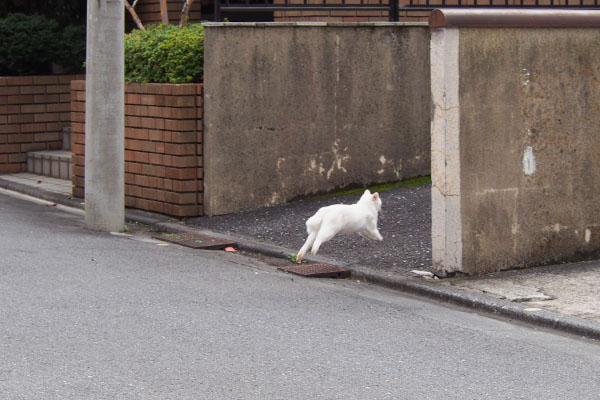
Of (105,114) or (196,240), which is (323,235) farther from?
(105,114)

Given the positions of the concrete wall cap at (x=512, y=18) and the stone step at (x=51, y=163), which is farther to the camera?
the stone step at (x=51, y=163)

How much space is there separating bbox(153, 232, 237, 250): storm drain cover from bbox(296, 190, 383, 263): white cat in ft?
3.83

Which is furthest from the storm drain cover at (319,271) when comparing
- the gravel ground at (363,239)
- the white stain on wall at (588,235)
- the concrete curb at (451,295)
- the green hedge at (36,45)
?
the green hedge at (36,45)

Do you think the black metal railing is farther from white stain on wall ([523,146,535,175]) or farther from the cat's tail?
white stain on wall ([523,146,535,175])

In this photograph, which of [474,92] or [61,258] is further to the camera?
[61,258]

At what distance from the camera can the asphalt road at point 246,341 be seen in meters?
5.50

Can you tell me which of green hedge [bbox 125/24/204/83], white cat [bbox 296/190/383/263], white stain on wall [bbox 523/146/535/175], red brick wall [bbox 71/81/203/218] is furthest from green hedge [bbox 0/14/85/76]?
white stain on wall [bbox 523/146/535/175]

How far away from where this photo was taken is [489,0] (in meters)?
13.9

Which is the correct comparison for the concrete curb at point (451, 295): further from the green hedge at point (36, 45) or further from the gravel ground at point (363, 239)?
the green hedge at point (36, 45)

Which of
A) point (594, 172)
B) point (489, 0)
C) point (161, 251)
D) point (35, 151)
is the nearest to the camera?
point (594, 172)

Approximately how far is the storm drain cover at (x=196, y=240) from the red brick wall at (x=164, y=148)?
72cm

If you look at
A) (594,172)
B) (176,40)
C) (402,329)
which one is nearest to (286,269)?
(402,329)

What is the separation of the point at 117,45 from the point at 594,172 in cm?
497

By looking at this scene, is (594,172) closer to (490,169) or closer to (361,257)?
(490,169)
